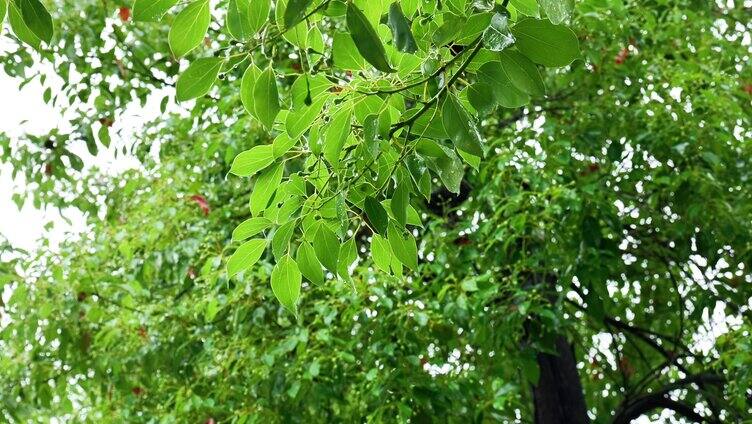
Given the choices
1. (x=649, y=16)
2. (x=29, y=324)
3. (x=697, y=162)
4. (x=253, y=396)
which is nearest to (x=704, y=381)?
(x=697, y=162)

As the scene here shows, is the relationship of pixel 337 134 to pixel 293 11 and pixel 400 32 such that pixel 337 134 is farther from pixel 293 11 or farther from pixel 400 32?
pixel 293 11

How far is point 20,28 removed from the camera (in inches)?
49.0

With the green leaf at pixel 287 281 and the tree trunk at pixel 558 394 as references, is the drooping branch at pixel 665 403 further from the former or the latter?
the green leaf at pixel 287 281

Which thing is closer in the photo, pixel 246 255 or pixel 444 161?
pixel 444 161

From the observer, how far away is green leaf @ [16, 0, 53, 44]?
44.7 inches

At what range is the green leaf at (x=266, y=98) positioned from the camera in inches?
51.1

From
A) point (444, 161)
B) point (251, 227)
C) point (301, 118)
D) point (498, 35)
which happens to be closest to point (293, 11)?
point (498, 35)

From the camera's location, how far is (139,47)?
4.89 meters

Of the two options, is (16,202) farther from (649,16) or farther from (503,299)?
(649,16)

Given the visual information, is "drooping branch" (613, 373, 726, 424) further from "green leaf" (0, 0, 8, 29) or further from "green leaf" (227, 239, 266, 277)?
"green leaf" (0, 0, 8, 29)

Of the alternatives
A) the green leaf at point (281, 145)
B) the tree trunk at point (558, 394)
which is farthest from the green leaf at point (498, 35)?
the tree trunk at point (558, 394)

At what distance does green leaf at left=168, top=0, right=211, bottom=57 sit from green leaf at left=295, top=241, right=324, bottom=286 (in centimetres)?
40

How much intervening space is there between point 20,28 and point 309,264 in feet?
1.65

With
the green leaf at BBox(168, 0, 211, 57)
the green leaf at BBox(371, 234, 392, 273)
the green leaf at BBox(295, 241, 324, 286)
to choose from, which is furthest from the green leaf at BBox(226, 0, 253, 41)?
the green leaf at BBox(371, 234, 392, 273)
